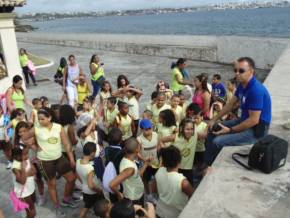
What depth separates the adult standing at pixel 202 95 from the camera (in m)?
6.87

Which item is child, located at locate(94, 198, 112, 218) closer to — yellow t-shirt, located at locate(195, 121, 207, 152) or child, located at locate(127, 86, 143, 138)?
yellow t-shirt, located at locate(195, 121, 207, 152)

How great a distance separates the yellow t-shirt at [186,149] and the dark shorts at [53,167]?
1.74 meters

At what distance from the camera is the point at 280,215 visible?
3803 mm

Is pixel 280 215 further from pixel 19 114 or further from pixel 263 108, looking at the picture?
pixel 19 114

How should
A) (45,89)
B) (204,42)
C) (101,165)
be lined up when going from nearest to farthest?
(101,165) < (45,89) < (204,42)

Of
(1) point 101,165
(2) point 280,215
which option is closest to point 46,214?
(1) point 101,165

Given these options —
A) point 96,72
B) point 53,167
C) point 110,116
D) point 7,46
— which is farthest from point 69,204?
point 7,46

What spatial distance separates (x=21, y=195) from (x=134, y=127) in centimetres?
263

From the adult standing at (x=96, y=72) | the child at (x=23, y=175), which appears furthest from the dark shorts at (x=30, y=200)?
the adult standing at (x=96, y=72)

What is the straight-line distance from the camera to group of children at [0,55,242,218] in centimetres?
427

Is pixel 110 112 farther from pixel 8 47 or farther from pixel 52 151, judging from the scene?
pixel 8 47

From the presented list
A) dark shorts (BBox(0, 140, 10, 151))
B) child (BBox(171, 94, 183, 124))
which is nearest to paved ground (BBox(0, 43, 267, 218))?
dark shorts (BBox(0, 140, 10, 151))

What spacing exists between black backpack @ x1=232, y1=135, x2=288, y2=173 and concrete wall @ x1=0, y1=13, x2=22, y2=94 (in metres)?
9.63

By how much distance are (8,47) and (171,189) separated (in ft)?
33.2
